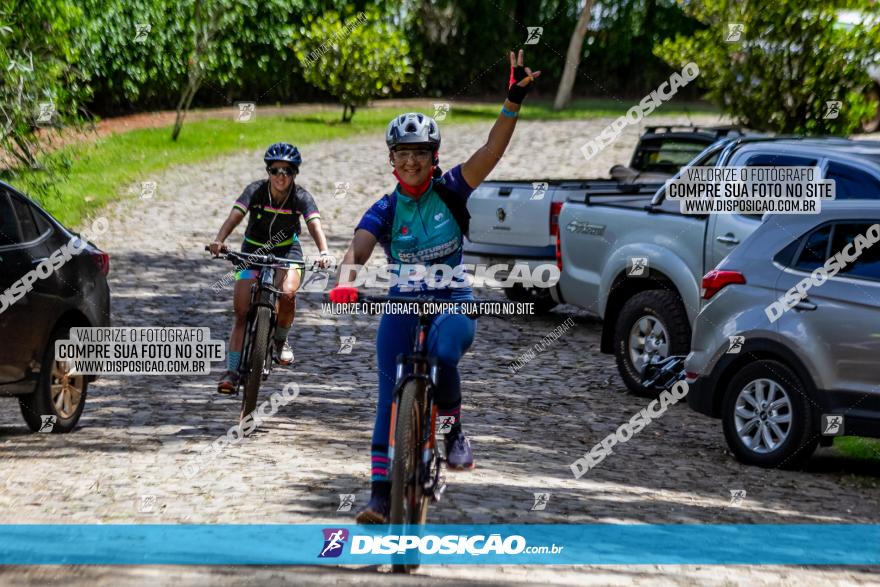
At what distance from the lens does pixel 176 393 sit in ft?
Result: 40.7

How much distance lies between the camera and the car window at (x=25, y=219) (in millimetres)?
10250

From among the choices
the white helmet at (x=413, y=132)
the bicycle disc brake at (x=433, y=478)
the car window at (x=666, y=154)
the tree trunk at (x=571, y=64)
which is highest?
the tree trunk at (x=571, y=64)

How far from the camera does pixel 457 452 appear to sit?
7.24m

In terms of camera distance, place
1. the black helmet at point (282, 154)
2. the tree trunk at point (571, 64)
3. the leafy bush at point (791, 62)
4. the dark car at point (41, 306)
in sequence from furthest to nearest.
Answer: the tree trunk at point (571, 64)
the leafy bush at point (791, 62)
the black helmet at point (282, 154)
the dark car at point (41, 306)

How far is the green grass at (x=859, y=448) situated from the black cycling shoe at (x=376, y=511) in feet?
16.3

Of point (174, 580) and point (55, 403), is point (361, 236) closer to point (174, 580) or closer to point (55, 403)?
point (174, 580)

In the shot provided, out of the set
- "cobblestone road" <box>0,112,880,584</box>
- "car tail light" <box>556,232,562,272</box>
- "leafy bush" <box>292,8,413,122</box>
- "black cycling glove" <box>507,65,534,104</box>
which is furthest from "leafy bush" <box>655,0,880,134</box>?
"black cycling glove" <box>507,65,534,104</box>

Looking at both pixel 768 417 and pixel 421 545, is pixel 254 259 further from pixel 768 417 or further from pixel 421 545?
pixel 421 545

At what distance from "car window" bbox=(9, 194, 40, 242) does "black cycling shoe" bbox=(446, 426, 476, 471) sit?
13.9 ft

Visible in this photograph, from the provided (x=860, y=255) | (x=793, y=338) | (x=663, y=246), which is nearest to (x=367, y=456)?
(x=793, y=338)

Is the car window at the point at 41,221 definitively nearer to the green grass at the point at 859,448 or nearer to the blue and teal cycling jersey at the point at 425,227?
the blue and teal cycling jersey at the point at 425,227

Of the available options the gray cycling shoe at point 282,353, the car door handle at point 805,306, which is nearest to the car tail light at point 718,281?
the car door handle at point 805,306

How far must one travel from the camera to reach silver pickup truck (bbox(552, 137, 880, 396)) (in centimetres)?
1191

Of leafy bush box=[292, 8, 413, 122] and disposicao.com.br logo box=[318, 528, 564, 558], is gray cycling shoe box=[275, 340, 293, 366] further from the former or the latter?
leafy bush box=[292, 8, 413, 122]
